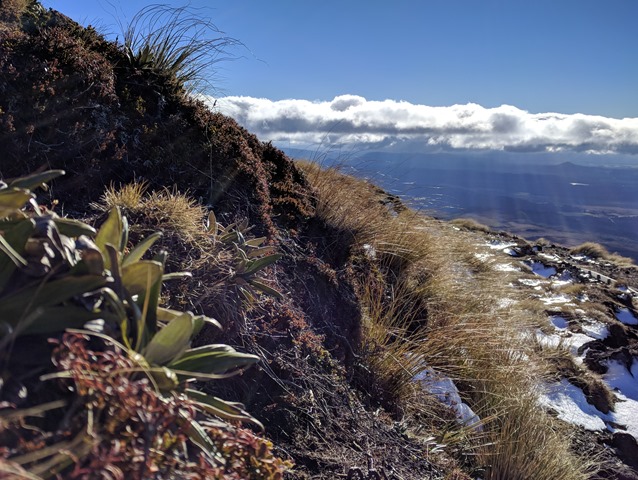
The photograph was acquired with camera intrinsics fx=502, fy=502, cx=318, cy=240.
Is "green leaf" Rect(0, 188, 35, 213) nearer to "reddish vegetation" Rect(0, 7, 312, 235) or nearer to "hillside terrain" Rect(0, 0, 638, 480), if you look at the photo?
"hillside terrain" Rect(0, 0, 638, 480)

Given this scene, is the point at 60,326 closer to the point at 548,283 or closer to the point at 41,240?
the point at 41,240

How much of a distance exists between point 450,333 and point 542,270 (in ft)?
27.0

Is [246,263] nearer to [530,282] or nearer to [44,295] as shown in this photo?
[44,295]

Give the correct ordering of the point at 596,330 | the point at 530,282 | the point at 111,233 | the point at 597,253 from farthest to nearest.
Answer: the point at 597,253
the point at 530,282
the point at 596,330
the point at 111,233

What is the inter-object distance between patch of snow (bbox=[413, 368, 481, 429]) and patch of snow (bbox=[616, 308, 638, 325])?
665cm

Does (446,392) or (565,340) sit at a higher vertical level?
(446,392)

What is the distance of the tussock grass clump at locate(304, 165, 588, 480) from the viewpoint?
3863 mm

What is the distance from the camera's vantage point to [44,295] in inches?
56.6

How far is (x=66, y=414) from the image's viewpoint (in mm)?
1229

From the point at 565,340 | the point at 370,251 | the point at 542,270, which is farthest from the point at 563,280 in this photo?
the point at 370,251

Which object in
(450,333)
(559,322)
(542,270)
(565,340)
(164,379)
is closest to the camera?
(164,379)

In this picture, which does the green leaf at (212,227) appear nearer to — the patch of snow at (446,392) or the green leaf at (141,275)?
the green leaf at (141,275)

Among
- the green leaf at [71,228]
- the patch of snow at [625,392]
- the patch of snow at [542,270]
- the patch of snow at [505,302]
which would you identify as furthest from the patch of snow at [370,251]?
the patch of snow at [542,270]

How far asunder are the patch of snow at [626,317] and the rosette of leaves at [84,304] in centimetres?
988
